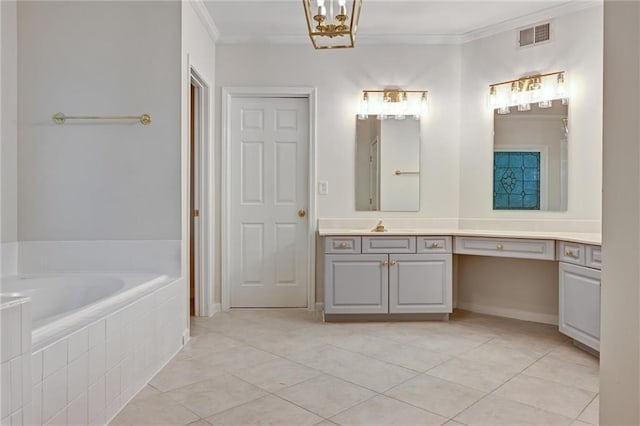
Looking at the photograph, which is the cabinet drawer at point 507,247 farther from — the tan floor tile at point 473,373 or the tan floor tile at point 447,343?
the tan floor tile at point 473,373

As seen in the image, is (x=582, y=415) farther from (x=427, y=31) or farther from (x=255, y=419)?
(x=427, y=31)

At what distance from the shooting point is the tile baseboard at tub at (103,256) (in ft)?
9.69

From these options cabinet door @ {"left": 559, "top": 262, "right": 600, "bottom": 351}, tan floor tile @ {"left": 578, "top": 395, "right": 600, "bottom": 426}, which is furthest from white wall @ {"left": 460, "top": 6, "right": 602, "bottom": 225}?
tan floor tile @ {"left": 578, "top": 395, "right": 600, "bottom": 426}

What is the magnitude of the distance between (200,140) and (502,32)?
2.76 m

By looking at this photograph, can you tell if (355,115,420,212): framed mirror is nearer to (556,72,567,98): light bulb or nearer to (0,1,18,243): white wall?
(556,72,567,98): light bulb

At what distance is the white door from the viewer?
4062mm

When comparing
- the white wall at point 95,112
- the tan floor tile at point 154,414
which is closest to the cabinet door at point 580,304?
the tan floor tile at point 154,414

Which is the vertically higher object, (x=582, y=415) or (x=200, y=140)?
(x=200, y=140)

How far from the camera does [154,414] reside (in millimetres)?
2027

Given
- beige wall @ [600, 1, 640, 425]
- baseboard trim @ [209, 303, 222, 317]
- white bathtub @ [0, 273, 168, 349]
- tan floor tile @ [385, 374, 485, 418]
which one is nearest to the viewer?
beige wall @ [600, 1, 640, 425]

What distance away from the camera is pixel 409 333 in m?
3.32

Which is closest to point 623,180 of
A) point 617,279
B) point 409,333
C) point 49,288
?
point 617,279

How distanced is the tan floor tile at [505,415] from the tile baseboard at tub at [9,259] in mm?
2801

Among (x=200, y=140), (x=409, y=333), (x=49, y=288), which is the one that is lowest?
(x=409, y=333)
